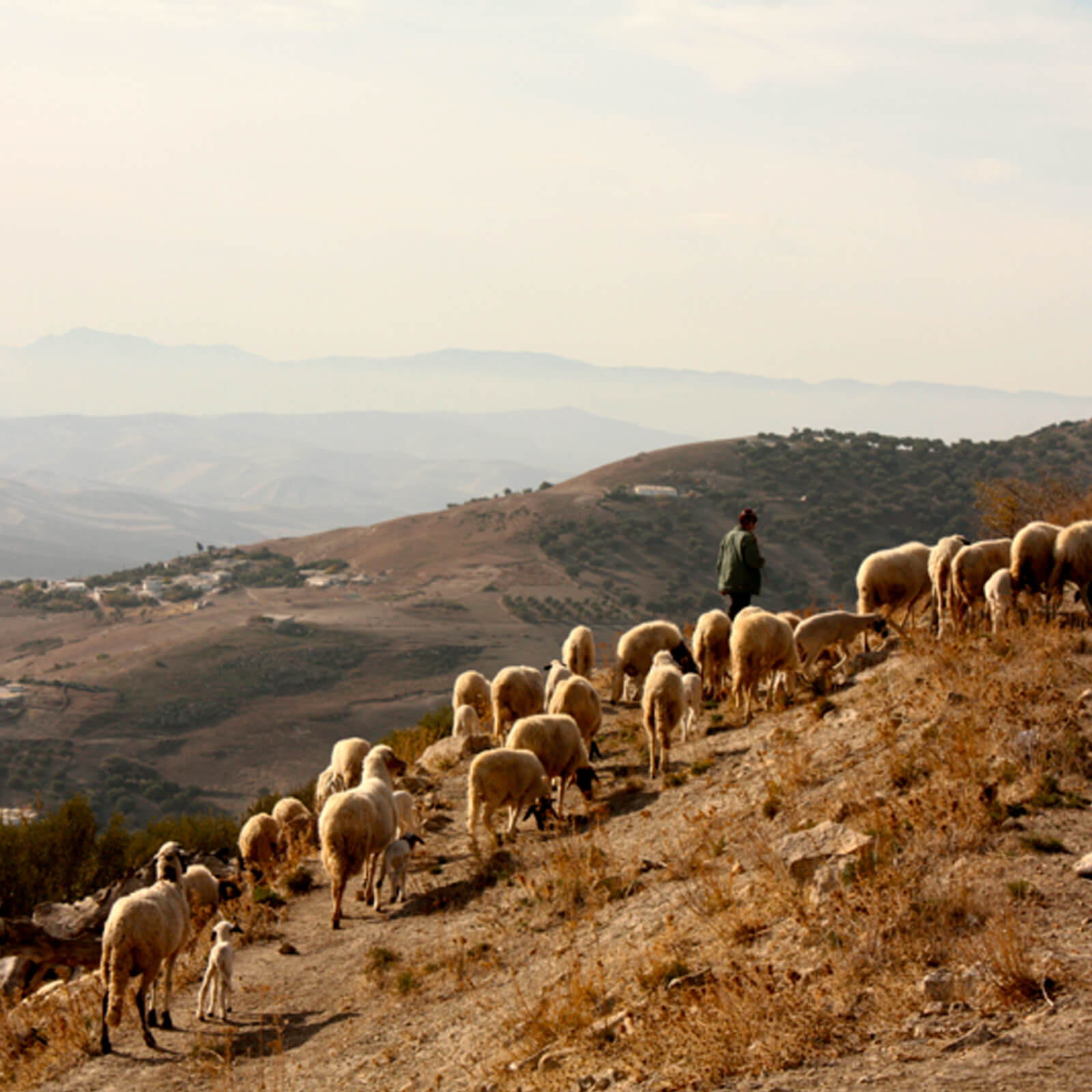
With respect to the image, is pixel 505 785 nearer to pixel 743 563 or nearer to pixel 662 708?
pixel 662 708

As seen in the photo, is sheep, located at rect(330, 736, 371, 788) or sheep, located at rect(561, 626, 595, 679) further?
sheep, located at rect(561, 626, 595, 679)

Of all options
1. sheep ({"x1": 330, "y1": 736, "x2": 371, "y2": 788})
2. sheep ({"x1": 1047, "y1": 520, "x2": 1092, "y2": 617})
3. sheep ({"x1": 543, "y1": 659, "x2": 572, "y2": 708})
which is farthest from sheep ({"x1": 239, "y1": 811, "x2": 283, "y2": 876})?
sheep ({"x1": 1047, "y1": 520, "x2": 1092, "y2": 617})

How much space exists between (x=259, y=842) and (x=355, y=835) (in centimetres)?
407

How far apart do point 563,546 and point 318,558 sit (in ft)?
104

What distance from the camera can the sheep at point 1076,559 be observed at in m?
12.6

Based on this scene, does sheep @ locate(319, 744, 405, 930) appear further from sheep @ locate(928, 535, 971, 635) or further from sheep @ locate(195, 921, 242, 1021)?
sheep @ locate(928, 535, 971, 635)

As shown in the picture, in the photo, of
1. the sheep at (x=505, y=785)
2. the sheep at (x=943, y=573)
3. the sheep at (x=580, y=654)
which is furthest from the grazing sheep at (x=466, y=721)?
the sheep at (x=943, y=573)

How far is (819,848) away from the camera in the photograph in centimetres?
744

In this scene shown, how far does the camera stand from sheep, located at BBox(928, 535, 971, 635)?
14133mm

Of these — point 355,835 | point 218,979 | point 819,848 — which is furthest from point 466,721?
point 819,848

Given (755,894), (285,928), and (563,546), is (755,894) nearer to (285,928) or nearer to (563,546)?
(285,928)

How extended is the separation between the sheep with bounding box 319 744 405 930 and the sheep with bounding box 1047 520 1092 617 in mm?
8583

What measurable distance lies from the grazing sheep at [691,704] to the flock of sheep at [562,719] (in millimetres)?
28

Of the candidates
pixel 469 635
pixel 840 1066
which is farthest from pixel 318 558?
pixel 840 1066
